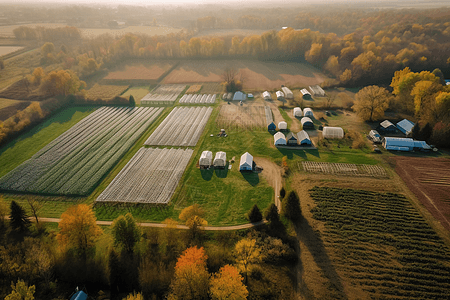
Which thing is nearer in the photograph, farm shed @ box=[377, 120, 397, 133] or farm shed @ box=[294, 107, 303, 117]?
farm shed @ box=[377, 120, 397, 133]

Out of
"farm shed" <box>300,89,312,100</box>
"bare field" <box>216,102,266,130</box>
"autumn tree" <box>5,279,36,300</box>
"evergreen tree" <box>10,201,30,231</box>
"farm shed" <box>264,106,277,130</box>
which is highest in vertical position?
"farm shed" <box>300,89,312,100</box>

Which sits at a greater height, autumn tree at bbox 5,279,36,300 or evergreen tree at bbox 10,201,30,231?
autumn tree at bbox 5,279,36,300

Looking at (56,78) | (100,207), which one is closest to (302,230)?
(100,207)

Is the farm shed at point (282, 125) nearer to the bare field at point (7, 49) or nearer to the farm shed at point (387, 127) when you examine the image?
the farm shed at point (387, 127)

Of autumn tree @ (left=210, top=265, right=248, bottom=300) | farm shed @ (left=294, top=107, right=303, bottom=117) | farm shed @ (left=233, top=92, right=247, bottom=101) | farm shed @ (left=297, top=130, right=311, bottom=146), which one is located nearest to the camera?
autumn tree @ (left=210, top=265, right=248, bottom=300)

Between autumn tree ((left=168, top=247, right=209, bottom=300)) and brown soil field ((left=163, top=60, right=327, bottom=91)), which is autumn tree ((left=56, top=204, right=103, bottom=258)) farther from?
brown soil field ((left=163, top=60, right=327, bottom=91))

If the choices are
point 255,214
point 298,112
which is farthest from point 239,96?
point 255,214

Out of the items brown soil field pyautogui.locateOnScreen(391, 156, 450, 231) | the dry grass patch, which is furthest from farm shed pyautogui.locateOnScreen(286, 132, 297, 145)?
the dry grass patch

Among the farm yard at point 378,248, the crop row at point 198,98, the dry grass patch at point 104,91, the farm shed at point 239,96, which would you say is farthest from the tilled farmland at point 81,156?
the farm yard at point 378,248
